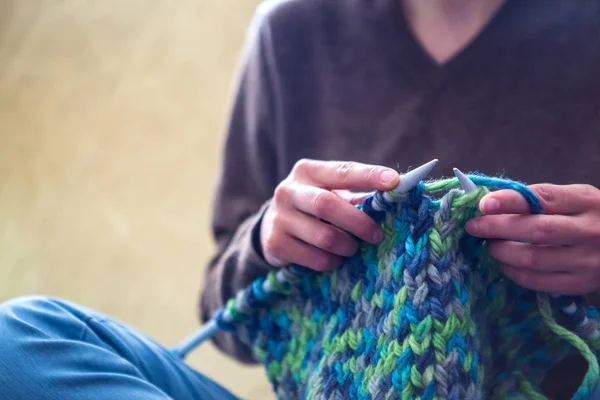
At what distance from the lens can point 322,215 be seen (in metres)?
0.57

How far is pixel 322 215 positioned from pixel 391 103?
0.25 m

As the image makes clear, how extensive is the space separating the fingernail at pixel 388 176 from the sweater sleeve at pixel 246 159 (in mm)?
339

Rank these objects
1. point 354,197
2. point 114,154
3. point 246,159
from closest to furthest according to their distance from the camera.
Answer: point 354,197 → point 246,159 → point 114,154

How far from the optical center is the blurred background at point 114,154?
1230 mm

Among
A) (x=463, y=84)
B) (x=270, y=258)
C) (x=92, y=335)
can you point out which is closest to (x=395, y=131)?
(x=463, y=84)

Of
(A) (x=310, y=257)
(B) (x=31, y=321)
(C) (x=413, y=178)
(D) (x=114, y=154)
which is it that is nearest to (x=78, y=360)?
(B) (x=31, y=321)

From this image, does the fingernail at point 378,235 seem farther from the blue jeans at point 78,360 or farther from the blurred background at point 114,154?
the blurred background at point 114,154

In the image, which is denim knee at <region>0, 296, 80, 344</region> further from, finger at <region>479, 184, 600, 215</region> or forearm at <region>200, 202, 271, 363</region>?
finger at <region>479, 184, 600, 215</region>

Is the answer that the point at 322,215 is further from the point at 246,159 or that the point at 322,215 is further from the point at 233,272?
the point at 246,159

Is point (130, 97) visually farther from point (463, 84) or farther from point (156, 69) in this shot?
point (463, 84)

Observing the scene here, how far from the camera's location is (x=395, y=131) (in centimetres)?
75

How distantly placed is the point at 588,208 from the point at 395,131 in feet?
0.92

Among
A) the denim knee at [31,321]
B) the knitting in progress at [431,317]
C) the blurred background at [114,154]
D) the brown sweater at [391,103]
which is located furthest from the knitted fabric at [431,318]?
the blurred background at [114,154]

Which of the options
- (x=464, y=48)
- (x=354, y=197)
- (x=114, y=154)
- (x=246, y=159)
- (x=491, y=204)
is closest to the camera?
(x=491, y=204)
